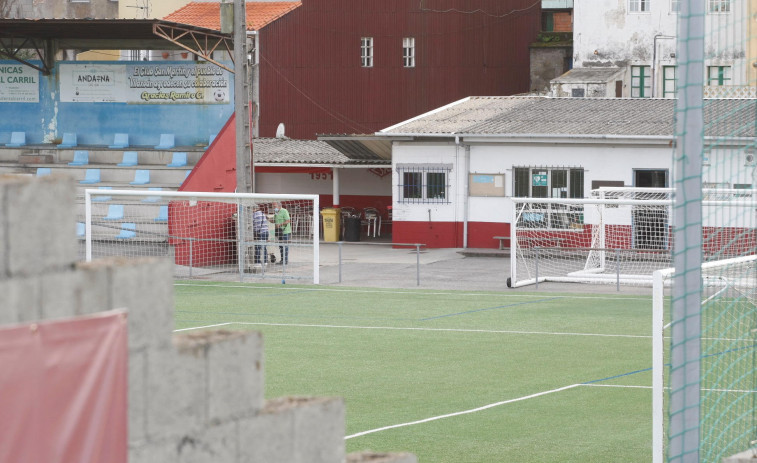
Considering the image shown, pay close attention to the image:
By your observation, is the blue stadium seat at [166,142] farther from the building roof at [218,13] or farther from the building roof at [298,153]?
the building roof at [218,13]

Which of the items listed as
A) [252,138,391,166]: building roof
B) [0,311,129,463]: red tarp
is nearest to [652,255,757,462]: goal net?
[0,311,129,463]: red tarp

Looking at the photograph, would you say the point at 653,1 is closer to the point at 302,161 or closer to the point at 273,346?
the point at 302,161

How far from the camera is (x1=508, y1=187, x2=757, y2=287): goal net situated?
28219mm

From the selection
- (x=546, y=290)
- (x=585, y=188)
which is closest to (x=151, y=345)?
(x=546, y=290)

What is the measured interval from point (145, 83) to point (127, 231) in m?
6.79

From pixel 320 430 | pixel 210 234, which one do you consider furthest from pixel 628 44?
pixel 320 430

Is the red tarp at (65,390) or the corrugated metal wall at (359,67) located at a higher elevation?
the corrugated metal wall at (359,67)

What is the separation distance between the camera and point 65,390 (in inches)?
178

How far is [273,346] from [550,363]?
14.0 feet

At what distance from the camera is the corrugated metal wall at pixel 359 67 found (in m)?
50.7

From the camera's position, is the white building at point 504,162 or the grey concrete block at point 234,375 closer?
the grey concrete block at point 234,375

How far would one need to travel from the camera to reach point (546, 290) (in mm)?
27672

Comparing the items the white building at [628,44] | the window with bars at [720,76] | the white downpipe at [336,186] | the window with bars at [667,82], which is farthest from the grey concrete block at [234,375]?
the window with bars at [667,82]

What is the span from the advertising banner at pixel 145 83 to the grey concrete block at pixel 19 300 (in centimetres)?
3440
